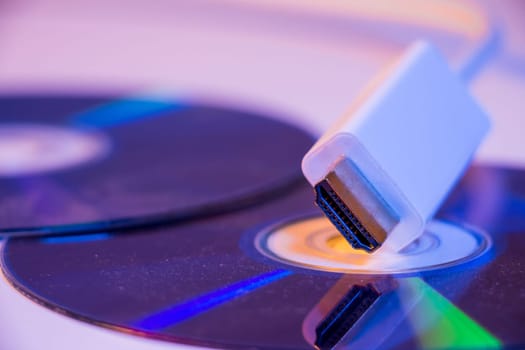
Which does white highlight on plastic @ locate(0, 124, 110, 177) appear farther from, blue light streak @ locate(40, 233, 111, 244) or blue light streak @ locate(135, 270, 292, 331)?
blue light streak @ locate(135, 270, 292, 331)

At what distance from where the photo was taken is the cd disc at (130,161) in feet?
2.87

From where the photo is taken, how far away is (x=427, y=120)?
0.71m

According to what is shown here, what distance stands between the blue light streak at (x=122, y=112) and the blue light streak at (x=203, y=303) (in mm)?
641

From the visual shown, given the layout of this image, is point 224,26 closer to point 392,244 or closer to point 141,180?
point 141,180

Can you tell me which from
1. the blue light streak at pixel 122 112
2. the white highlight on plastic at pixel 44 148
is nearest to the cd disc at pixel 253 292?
the white highlight on plastic at pixel 44 148

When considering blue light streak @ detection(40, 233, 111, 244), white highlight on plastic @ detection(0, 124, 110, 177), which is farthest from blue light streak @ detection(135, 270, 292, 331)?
white highlight on plastic @ detection(0, 124, 110, 177)

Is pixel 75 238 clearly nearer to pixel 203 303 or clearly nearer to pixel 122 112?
pixel 203 303

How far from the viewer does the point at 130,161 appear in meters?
1.07

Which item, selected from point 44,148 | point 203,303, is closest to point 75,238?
point 203,303

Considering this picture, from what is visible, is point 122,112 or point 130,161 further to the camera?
point 122,112

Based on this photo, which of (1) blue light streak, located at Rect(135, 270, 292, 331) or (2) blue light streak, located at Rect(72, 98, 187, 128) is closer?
(1) blue light streak, located at Rect(135, 270, 292, 331)

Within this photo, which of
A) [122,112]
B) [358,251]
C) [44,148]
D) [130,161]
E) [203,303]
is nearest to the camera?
[203,303]

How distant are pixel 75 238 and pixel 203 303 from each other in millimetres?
226

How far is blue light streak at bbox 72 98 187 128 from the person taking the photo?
1.28 m
